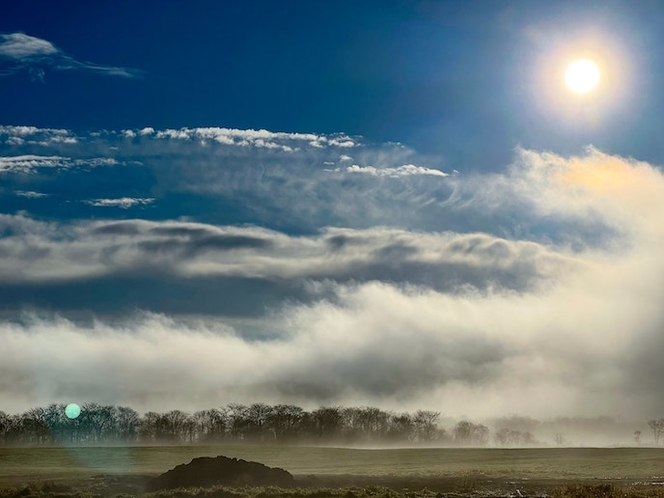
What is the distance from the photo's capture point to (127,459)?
12581 cm

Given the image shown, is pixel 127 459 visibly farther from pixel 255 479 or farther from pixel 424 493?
pixel 424 493

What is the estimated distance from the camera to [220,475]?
234 feet

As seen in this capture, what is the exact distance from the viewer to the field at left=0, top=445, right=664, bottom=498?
69.9m

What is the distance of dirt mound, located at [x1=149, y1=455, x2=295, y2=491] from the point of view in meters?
69.4

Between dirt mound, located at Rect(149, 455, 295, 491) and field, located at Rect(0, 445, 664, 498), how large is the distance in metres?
2.04

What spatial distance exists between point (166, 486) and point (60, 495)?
9414mm

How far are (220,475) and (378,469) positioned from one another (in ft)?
118

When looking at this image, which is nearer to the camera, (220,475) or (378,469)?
(220,475)

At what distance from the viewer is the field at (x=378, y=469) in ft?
229

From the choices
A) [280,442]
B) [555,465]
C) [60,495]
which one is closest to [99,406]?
[280,442]

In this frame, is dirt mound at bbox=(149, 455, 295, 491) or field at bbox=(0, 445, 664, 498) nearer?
dirt mound at bbox=(149, 455, 295, 491)

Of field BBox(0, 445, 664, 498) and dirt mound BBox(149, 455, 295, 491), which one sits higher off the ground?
dirt mound BBox(149, 455, 295, 491)

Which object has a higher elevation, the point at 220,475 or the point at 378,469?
the point at 220,475

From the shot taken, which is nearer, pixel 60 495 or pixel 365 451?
pixel 60 495
